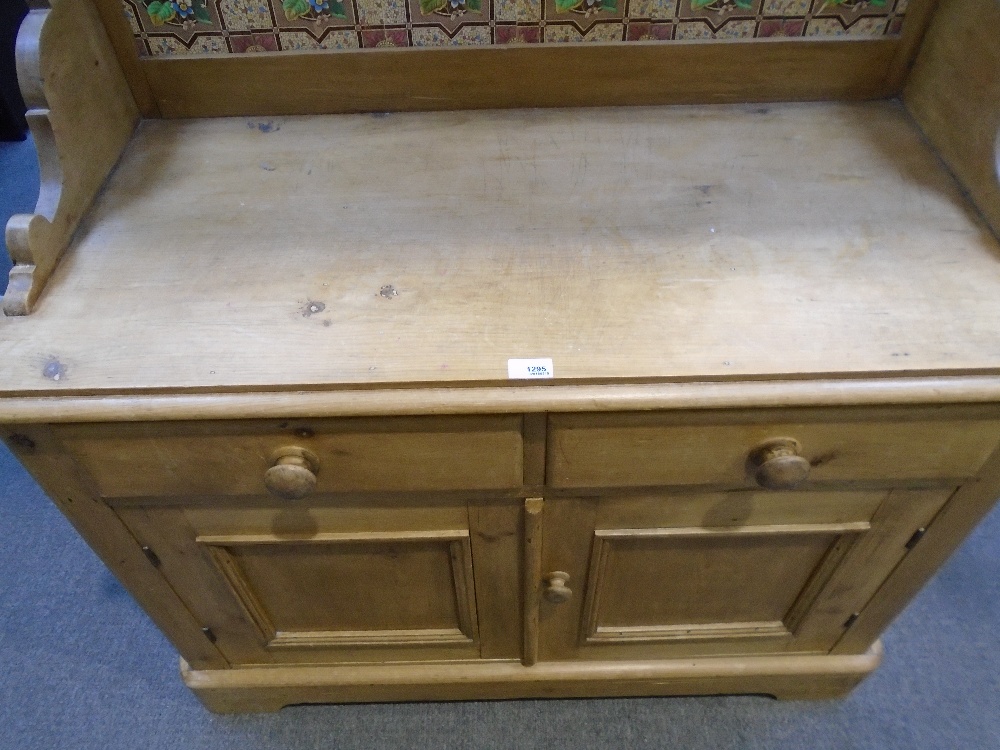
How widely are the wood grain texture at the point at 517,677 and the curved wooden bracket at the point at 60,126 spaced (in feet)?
2.21

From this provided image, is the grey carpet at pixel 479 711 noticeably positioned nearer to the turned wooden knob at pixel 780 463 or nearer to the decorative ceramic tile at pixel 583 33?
the turned wooden knob at pixel 780 463

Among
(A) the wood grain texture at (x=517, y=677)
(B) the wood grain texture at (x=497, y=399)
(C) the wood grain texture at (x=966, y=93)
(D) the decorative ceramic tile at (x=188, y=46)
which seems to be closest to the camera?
(B) the wood grain texture at (x=497, y=399)

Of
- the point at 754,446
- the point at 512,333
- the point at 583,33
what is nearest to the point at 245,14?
the point at 583,33

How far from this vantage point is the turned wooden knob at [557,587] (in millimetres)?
905

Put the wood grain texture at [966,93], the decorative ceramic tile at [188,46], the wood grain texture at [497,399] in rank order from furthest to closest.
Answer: the decorative ceramic tile at [188,46], the wood grain texture at [966,93], the wood grain texture at [497,399]

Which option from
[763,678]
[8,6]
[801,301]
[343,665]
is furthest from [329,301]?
[8,6]

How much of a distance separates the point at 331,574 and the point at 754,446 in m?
0.55

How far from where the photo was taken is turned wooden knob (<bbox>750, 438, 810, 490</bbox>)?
0.70 metres

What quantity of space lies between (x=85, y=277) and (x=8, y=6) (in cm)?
188

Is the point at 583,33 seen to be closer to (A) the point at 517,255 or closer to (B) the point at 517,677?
(A) the point at 517,255

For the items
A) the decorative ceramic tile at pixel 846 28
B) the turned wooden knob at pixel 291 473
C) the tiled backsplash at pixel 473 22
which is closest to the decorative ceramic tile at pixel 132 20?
the tiled backsplash at pixel 473 22

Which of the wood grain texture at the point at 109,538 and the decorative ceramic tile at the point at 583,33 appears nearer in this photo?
the wood grain texture at the point at 109,538

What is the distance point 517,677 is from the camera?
43.1 inches

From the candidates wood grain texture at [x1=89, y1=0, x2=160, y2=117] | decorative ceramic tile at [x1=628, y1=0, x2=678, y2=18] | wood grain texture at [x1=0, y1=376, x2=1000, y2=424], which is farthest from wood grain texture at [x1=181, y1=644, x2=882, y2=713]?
decorative ceramic tile at [x1=628, y1=0, x2=678, y2=18]
